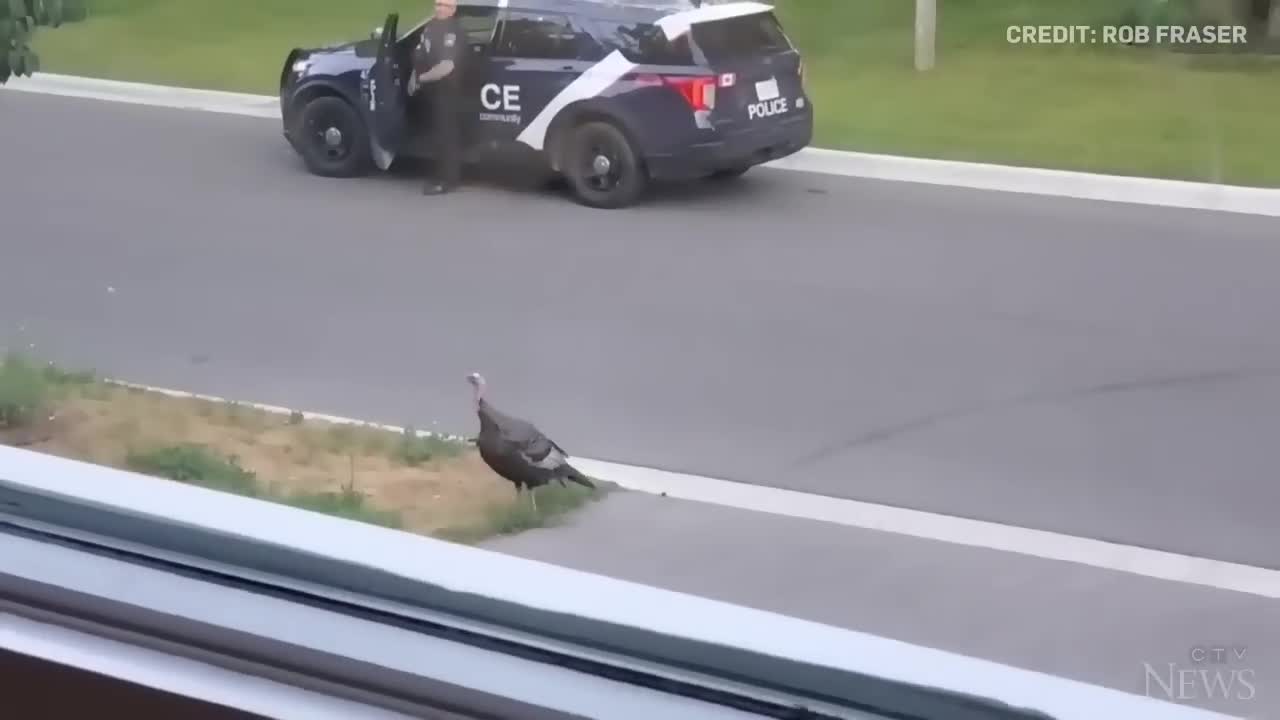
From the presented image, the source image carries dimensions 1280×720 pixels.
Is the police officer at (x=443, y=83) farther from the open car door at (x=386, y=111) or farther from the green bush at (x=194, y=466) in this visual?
the green bush at (x=194, y=466)

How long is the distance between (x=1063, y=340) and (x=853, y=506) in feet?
3.74

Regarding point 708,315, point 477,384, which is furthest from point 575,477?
point 708,315

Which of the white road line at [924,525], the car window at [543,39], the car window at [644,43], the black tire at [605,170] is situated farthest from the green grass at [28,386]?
the car window at [644,43]

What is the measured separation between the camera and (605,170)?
17.6ft

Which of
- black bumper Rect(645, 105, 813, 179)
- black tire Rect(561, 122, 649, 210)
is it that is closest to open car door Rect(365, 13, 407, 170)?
black tire Rect(561, 122, 649, 210)

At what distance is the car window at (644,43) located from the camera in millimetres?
5379

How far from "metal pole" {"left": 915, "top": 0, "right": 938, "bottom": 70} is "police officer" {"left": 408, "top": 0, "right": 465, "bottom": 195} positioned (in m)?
1.31

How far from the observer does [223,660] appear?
4.11ft

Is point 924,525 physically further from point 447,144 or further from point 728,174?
point 728,174

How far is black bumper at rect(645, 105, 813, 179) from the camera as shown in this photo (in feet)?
17.7

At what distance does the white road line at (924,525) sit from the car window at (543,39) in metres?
1.79

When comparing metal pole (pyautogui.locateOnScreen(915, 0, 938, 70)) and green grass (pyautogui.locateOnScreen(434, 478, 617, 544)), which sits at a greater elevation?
metal pole (pyautogui.locateOnScreen(915, 0, 938, 70))

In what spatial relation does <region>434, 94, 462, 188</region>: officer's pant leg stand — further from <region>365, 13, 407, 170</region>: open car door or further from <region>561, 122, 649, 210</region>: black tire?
<region>561, 122, 649, 210</region>: black tire

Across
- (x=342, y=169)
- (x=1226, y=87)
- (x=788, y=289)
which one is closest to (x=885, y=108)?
(x=1226, y=87)
